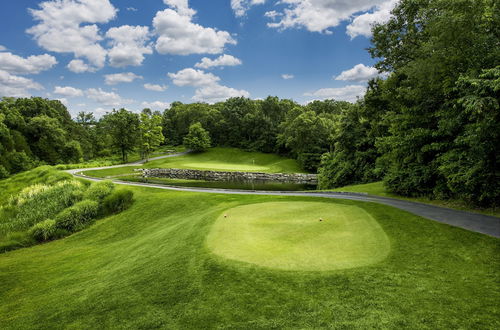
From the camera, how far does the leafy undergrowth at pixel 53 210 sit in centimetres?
1703

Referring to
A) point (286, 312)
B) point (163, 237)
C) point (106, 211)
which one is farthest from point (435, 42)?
point (106, 211)

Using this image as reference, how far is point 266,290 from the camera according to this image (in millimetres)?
6297

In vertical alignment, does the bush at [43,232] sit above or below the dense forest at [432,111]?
below

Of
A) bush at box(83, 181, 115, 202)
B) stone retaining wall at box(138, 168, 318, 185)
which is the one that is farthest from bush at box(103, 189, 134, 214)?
stone retaining wall at box(138, 168, 318, 185)

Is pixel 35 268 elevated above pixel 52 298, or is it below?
below

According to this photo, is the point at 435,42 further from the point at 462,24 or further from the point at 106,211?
the point at 106,211

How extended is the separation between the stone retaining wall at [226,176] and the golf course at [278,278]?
117ft

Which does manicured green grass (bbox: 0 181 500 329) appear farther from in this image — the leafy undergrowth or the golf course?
the leafy undergrowth

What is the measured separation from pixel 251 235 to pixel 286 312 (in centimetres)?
400

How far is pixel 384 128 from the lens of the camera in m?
25.0

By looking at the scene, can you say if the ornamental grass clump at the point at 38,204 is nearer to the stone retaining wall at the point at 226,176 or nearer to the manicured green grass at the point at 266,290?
the manicured green grass at the point at 266,290

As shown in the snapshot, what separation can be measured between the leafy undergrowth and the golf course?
4985mm

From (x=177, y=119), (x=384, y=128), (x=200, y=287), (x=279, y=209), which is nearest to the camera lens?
(x=200, y=287)

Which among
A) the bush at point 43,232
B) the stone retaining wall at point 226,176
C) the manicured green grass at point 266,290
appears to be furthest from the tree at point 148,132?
the manicured green grass at point 266,290
